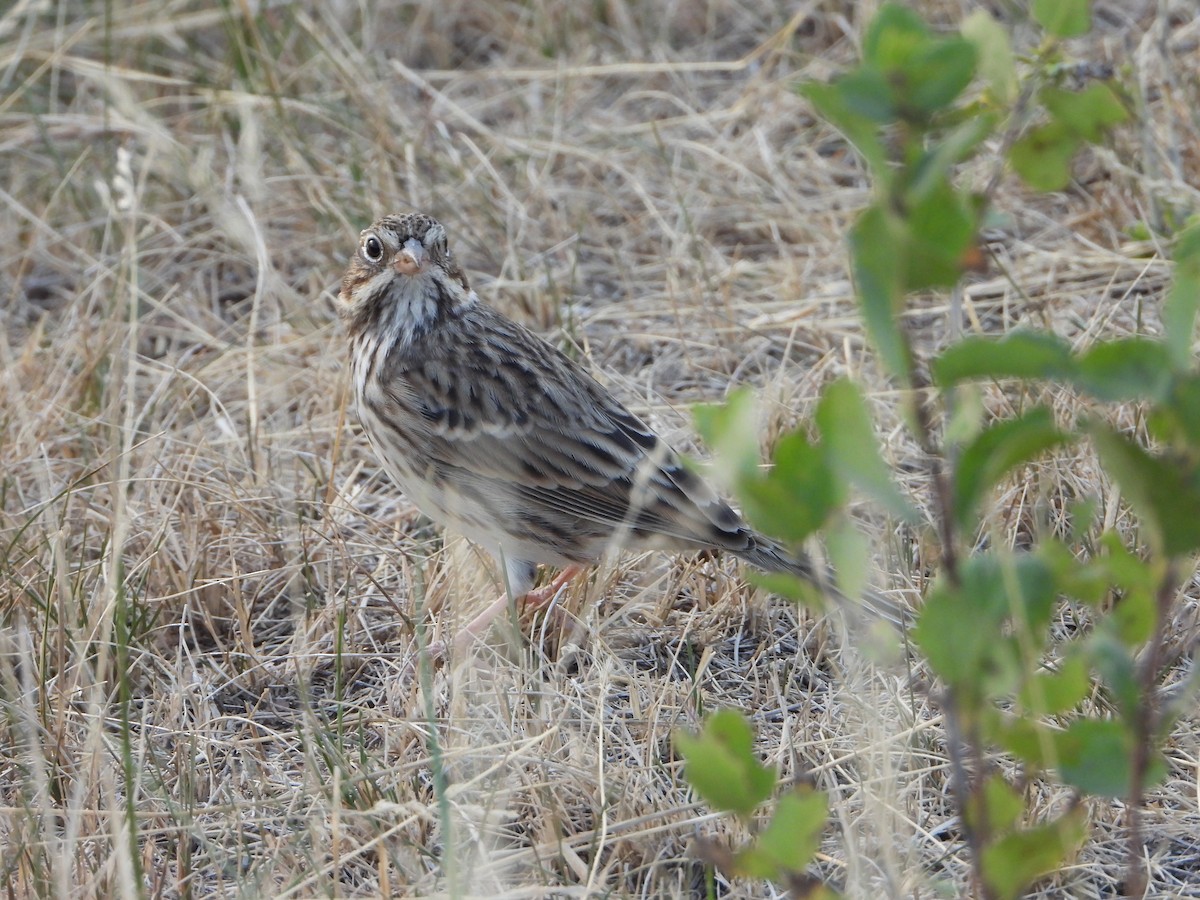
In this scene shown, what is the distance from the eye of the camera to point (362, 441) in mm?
4914

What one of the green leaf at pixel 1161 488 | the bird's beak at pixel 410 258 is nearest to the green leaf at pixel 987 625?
the green leaf at pixel 1161 488

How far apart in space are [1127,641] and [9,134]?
552 cm

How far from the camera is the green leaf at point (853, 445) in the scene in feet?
6.33

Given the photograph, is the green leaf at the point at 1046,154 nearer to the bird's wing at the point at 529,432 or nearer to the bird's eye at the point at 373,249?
the bird's wing at the point at 529,432

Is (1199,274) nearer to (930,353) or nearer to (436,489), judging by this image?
(436,489)

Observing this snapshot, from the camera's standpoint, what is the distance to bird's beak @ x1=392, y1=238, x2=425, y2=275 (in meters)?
4.26

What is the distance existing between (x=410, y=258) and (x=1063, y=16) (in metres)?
2.44

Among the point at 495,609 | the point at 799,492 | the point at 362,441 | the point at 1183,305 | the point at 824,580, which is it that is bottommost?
the point at 362,441

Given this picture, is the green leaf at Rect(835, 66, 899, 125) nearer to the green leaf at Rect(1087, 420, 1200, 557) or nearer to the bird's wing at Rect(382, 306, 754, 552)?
the green leaf at Rect(1087, 420, 1200, 557)

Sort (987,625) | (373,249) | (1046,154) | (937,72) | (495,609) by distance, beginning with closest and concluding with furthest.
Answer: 1. (937,72)
2. (987,625)
3. (1046,154)
4. (495,609)
5. (373,249)

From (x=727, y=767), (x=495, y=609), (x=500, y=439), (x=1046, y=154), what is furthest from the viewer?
(x=500, y=439)

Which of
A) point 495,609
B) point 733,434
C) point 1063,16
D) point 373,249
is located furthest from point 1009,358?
point 373,249

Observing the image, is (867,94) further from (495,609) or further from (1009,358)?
(495,609)

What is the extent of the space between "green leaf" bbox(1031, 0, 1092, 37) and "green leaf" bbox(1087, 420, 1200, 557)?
1.95 ft
